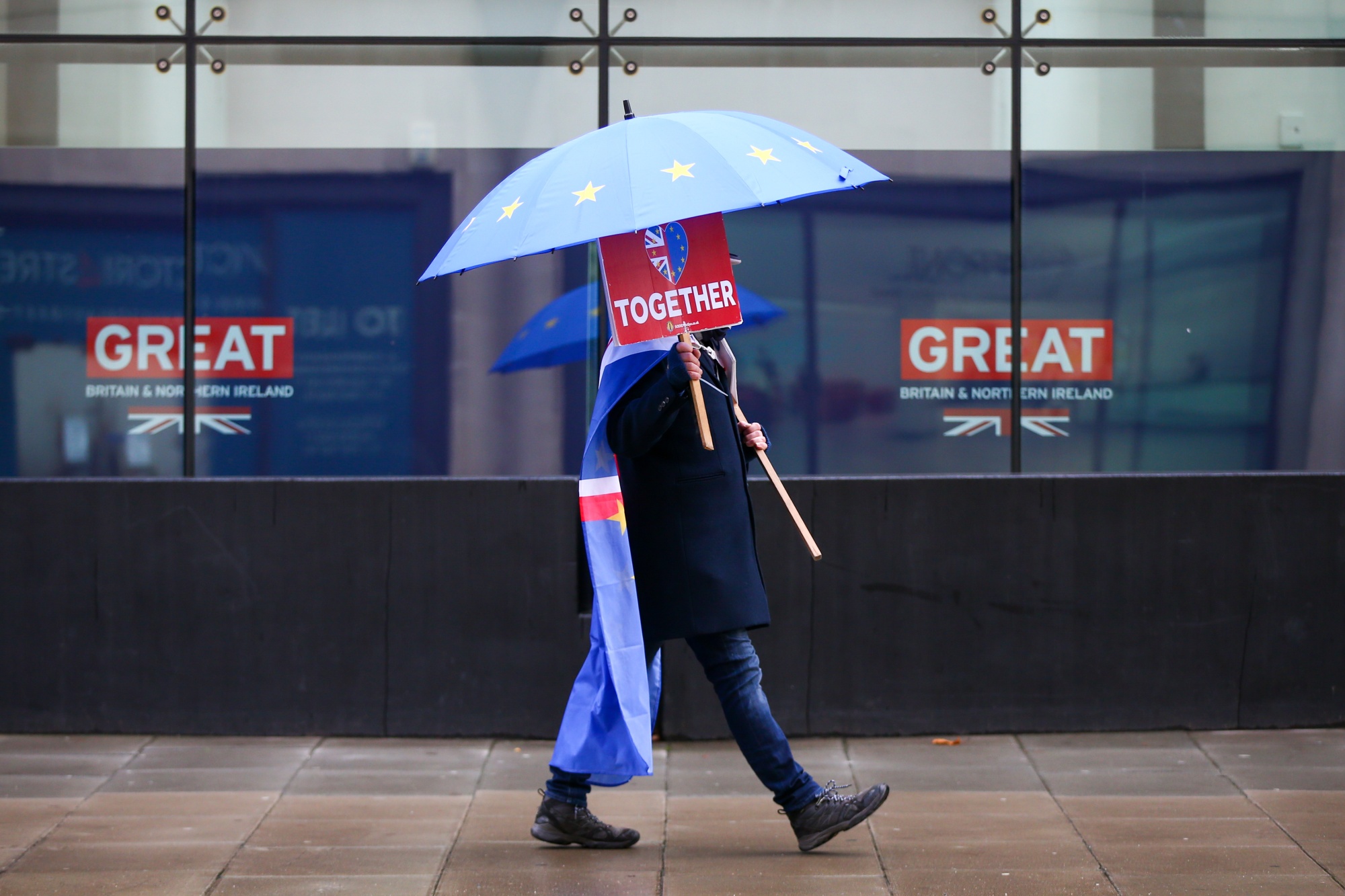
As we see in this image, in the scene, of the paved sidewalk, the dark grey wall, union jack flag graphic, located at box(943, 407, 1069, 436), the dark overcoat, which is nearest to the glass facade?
union jack flag graphic, located at box(943, 407, 1069, 436)

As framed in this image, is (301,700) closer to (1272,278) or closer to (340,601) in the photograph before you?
(340,601)

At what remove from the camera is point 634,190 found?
407cm

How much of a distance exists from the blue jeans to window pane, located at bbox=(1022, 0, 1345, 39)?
3.47 m

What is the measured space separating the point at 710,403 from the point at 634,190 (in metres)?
0.85

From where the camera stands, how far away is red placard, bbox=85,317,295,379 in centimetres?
661

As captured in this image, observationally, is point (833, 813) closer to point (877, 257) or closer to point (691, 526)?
point (691, 526)

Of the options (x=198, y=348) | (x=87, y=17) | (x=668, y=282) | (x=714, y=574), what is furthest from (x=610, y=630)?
(x=87, y=17)

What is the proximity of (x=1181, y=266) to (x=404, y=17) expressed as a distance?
3669 mm

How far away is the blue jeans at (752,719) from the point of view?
4605 mm

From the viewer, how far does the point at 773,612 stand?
630cm

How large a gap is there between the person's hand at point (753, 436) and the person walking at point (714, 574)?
3.7 inches

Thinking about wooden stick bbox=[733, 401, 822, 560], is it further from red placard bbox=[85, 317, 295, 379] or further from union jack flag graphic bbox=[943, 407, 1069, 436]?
red placard bbox=[85, 317, 295, 379]

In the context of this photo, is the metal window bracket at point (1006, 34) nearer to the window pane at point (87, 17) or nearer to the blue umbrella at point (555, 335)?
the blue umbrella at point (555, 335)

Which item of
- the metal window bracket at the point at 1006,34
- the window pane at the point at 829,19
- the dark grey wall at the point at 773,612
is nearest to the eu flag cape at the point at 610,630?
the dark grey wall at the point at 773,612
